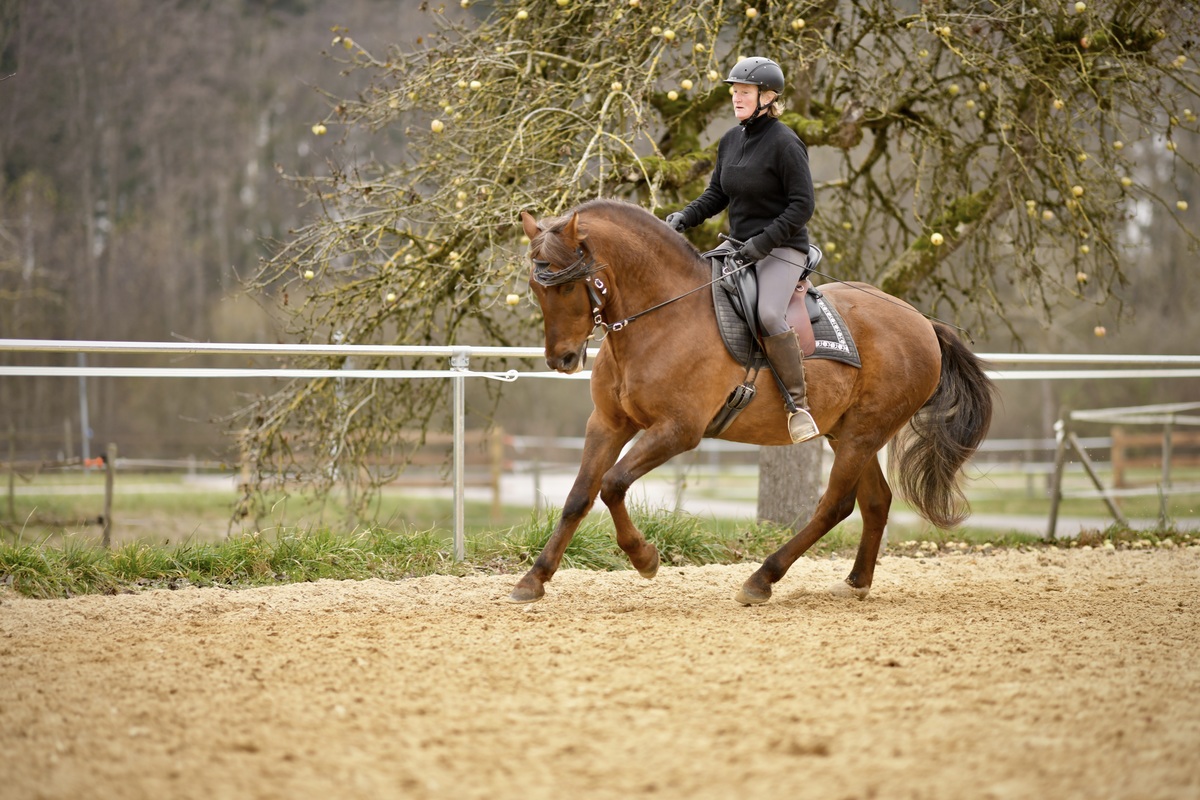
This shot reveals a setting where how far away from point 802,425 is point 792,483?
10.1 feet

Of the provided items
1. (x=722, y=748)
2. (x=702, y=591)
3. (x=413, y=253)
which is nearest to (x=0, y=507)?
(x=413, y=253)

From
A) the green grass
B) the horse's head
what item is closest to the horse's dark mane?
the horse's head

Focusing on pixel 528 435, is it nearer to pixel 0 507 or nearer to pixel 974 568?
pixel 0 507

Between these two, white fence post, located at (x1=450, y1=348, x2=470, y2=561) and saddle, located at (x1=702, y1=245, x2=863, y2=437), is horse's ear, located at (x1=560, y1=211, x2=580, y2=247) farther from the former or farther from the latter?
white fence post, located at (x1=450, y1=348, x2=470, y2=561)

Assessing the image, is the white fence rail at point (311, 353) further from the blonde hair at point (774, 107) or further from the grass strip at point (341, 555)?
the blonde hair at point (774, 107)

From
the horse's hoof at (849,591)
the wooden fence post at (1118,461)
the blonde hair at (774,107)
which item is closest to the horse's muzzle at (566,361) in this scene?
the blonde hair at (774,107)

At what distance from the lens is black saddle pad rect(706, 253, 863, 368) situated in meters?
5.40

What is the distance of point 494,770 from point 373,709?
0.72 m

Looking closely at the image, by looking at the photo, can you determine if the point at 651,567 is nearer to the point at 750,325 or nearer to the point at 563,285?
the point at 750,325

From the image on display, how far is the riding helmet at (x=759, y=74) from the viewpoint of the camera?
5340 millimetres

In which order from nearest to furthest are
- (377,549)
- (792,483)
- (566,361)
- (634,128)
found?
1. (566,361)
2. (377,549)
3. (634,128)
4. (792,483)

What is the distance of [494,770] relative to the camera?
8.87 feet

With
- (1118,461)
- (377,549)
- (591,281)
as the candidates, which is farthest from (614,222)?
(1118,461)

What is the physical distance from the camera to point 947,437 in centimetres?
625
